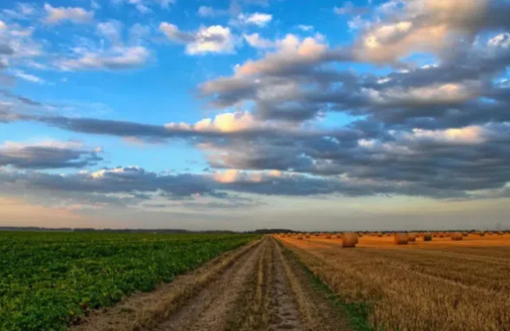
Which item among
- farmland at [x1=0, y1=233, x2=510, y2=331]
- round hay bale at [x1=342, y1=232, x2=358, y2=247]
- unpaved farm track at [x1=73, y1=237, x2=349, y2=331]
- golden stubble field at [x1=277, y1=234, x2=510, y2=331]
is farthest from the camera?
round hay bale at [x1=342, y1=232, x2=358, y2=247]

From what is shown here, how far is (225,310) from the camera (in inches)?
539

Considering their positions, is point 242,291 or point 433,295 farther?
point 242,291

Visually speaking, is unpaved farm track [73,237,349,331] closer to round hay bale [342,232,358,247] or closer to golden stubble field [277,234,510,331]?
golden stubble field [277,234,510,331]

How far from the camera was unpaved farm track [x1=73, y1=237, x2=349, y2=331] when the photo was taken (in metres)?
11.6

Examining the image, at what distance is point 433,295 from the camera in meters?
14.1

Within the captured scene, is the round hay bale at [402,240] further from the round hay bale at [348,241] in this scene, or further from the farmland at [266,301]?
the farmland at [266,301]

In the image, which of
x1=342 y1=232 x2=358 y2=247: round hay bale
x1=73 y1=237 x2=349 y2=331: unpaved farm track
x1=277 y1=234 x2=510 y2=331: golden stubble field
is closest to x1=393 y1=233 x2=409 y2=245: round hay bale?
x1=342 y1=232 x2=358 y2=247: round hay bale

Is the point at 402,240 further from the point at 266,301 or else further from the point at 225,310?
the point at 225,310

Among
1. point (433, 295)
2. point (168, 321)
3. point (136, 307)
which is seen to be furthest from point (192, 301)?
point (433, 295)

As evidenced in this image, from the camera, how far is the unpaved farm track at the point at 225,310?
38.1ft

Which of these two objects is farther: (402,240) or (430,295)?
(402,240)

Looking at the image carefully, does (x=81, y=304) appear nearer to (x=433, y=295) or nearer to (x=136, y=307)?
(x=136, y=307)

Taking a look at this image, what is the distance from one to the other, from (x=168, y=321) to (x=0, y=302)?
17.8ft

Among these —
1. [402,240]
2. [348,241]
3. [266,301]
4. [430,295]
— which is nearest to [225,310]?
[266,301]
